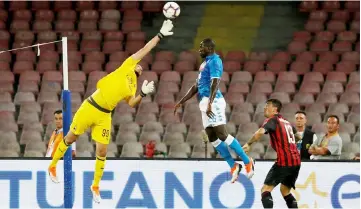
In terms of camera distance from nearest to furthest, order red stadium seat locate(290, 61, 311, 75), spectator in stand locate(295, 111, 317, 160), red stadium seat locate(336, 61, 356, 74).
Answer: spectator in stand locate(295, 111, 317, 160), red stadium seat locate(336, 61, 356, 74), red stadium seat locate(290, 61, 311, 75)

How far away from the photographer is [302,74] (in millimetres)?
21781

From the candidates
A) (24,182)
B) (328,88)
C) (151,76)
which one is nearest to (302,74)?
(328,88)

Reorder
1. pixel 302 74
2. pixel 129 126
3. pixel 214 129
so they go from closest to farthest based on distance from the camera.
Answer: pixel 214 129 → pixel 129 126 → pixel 302 74

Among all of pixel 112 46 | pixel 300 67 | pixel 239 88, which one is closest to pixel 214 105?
pixel 239 88

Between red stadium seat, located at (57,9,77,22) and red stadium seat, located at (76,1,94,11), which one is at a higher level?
red stadium seat, located at (76,1,94,11)

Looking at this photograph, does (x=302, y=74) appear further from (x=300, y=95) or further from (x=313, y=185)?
(x=313, y=185)

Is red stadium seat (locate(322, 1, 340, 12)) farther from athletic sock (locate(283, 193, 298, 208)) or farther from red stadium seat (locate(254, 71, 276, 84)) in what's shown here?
athletic sock (locate(283, 193, 298, 208))

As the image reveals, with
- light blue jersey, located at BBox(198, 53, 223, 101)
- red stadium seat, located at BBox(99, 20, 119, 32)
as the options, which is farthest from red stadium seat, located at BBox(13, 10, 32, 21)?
light blue jersey, located at BBox(198, 53, 223, 101)

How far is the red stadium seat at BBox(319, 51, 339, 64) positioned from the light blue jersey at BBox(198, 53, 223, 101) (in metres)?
7.11

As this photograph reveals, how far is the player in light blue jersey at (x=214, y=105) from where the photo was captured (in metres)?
14.8

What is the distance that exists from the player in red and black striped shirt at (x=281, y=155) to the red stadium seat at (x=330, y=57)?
6723 millimetres

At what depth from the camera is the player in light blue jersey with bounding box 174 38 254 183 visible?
1483 cm

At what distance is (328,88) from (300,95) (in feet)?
1.64

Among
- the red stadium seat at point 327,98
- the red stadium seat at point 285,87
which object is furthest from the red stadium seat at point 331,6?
the red stadium seat at point 327,98
